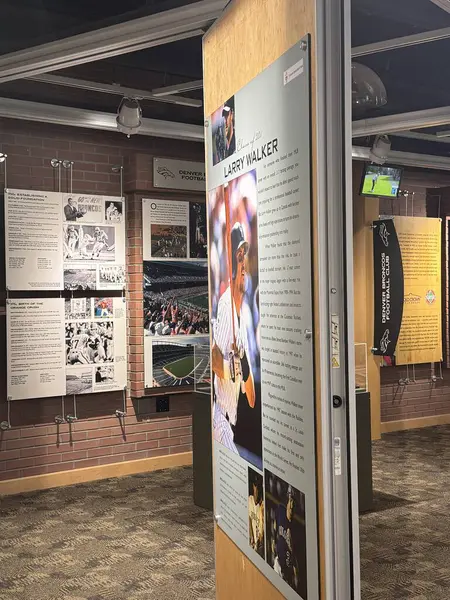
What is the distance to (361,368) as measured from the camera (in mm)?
5281

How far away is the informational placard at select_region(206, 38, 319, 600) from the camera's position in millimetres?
2264

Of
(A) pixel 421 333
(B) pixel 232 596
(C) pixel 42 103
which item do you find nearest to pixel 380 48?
(C) pixel 42 103

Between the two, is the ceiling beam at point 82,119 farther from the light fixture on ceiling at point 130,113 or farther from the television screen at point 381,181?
the television screen at point 381,181

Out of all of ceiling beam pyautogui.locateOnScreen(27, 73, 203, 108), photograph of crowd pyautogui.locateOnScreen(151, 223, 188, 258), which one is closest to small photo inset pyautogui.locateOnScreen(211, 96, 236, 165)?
ceiling beam pyautogui.locateOnScreen(27, 73, 203, 108)

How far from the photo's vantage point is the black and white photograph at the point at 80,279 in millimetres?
6355

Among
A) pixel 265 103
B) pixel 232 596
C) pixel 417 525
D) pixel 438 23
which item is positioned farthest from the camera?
pixel 438 23

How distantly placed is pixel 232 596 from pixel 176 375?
13.0 ft

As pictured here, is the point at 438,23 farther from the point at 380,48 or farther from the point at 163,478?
the point at 163,478

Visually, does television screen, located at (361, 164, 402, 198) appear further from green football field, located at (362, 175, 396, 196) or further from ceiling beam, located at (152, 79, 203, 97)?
ceiling beam, located at (152, 79, 203, 97)

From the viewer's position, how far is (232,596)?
9.87 feet

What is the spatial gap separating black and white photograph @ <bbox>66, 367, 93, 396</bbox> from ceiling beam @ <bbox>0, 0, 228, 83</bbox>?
8.24 feet

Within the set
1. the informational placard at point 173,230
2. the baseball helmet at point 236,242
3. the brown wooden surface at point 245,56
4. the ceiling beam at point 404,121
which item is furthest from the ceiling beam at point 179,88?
the baseball helmet at point 236,242

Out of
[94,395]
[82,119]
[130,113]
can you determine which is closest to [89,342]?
[94,395]

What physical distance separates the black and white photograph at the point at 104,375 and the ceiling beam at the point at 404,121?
2.93 meters
